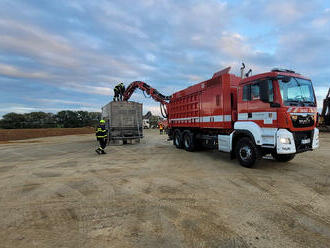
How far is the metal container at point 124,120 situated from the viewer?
12546 millimetres

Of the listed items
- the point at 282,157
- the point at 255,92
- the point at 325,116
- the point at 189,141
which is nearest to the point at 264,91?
the point at 255,92

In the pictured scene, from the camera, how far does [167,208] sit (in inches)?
127

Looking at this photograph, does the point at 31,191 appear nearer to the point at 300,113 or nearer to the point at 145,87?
the point at 300,113

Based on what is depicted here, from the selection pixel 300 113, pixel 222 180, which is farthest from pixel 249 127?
pixel 222 180

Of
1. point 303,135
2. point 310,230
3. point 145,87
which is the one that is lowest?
point 310,230

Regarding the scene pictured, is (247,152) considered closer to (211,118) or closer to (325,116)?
(211,118)

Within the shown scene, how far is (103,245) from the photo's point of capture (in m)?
2.24

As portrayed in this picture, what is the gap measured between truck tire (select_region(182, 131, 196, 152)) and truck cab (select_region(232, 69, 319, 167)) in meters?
3.32

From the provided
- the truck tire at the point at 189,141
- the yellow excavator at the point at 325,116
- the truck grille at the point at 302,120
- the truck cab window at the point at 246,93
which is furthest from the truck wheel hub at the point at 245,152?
the yellow excavator at the point at 325,116

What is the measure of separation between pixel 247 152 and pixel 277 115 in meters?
1.50

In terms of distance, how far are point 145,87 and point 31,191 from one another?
992 cm

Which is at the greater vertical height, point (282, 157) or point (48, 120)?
point (48, 120)

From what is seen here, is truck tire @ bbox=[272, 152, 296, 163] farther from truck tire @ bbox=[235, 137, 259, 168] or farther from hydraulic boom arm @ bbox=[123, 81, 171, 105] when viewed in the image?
hydraulic boom arm @ bbox=[123, 81, 171, 105]

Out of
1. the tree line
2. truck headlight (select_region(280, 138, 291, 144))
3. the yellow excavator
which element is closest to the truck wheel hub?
truck headlight (select_region(280, 138, 291, 144))
